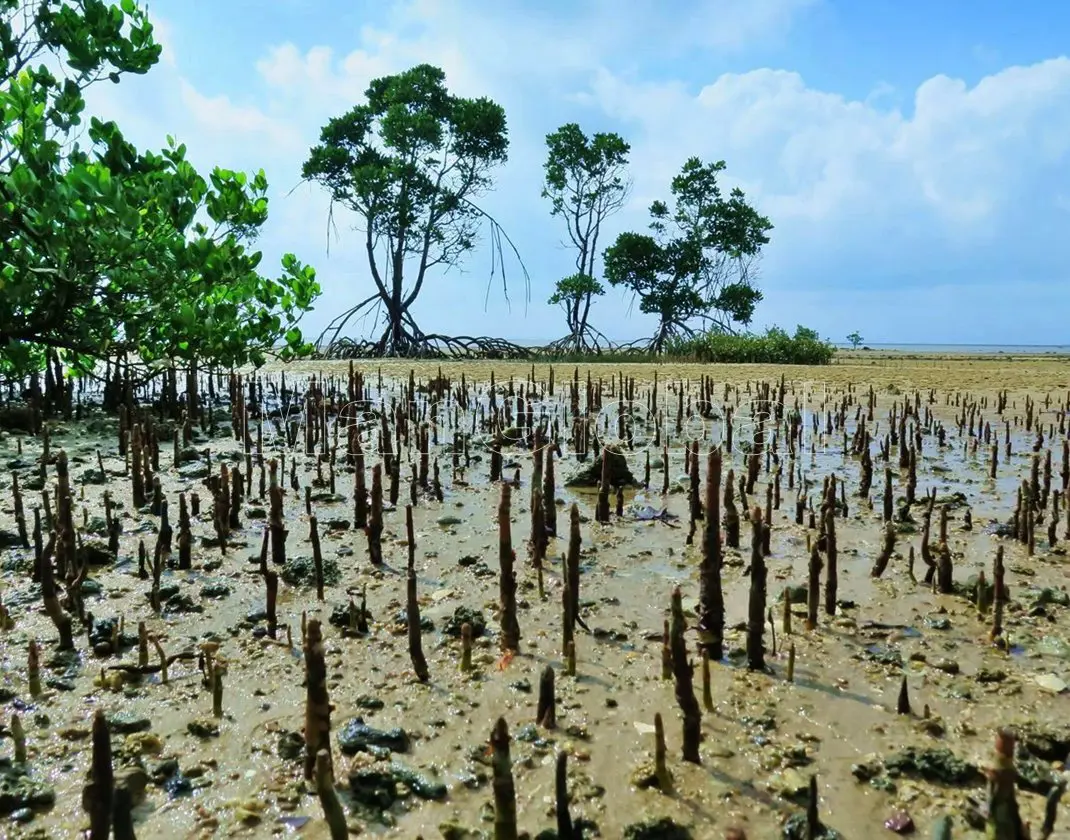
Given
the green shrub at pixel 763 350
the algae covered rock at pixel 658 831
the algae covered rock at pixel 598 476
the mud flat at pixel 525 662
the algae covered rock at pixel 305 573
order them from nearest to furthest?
the algae covered rock at pixel 658 831
the mud flat at pixel 525 662
the algae covered rock at pixel 305 573
the algae covered rock at pixel 598 476
the green shrub at pixel 763 350

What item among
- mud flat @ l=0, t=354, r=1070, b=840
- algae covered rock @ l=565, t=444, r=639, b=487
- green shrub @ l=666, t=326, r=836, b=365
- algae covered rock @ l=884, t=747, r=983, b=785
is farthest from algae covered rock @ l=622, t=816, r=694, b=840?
green shrub @ l=666, t=326, r=836, b=365

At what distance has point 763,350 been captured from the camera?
65.2ft

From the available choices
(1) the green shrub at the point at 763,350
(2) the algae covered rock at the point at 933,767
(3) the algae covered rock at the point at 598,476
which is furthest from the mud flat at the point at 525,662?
(1) the green shrub at the point at 763,350

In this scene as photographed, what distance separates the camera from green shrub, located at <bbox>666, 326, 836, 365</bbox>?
19.7m

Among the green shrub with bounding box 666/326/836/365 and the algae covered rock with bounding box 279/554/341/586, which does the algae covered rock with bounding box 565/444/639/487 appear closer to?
the algae covered rock with bounding box 279/554/341/586

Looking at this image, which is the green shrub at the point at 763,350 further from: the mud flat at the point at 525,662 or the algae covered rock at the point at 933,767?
the algae covered rock at the point at 933,767

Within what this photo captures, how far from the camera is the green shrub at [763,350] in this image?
776 inches

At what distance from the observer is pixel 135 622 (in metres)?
3.19

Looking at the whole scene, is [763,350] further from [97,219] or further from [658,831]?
[658,831]

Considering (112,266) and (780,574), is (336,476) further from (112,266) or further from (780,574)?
(780,574)

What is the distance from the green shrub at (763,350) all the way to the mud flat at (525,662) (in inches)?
567

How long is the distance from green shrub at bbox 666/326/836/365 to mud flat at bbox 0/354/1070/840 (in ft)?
47.3

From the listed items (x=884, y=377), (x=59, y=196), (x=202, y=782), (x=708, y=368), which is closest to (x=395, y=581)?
(x=202, y=782)

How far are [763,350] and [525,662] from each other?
18.1 m
